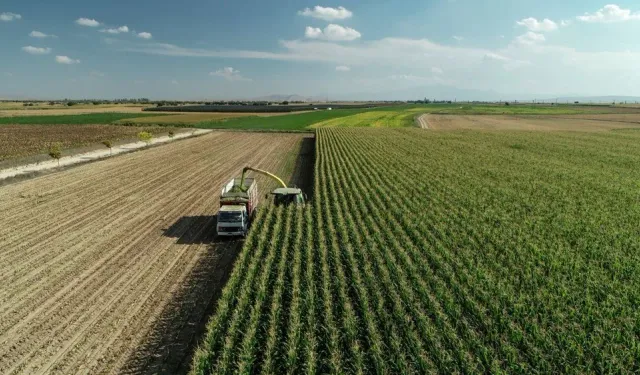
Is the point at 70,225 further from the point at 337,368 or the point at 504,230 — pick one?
the point at 504,230

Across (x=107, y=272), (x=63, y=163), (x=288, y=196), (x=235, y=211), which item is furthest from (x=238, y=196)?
(x=63, y=163)

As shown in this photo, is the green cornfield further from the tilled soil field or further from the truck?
the tilled soil field

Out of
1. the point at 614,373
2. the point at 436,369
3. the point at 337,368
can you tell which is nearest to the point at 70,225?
the point at 337,368

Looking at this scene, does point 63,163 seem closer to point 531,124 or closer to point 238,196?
point 238,196

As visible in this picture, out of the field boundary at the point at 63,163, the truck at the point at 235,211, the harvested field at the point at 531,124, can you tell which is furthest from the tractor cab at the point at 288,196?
the harvested field at the point at 531,124

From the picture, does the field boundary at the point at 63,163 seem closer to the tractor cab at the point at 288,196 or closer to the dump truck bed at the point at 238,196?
the dump truck bed at the point at 238,196

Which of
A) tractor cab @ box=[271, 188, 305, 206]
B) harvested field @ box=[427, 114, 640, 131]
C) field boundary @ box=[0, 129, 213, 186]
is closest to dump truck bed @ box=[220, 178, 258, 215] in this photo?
tractor cab @ box=[271, 188, 305, 206]
